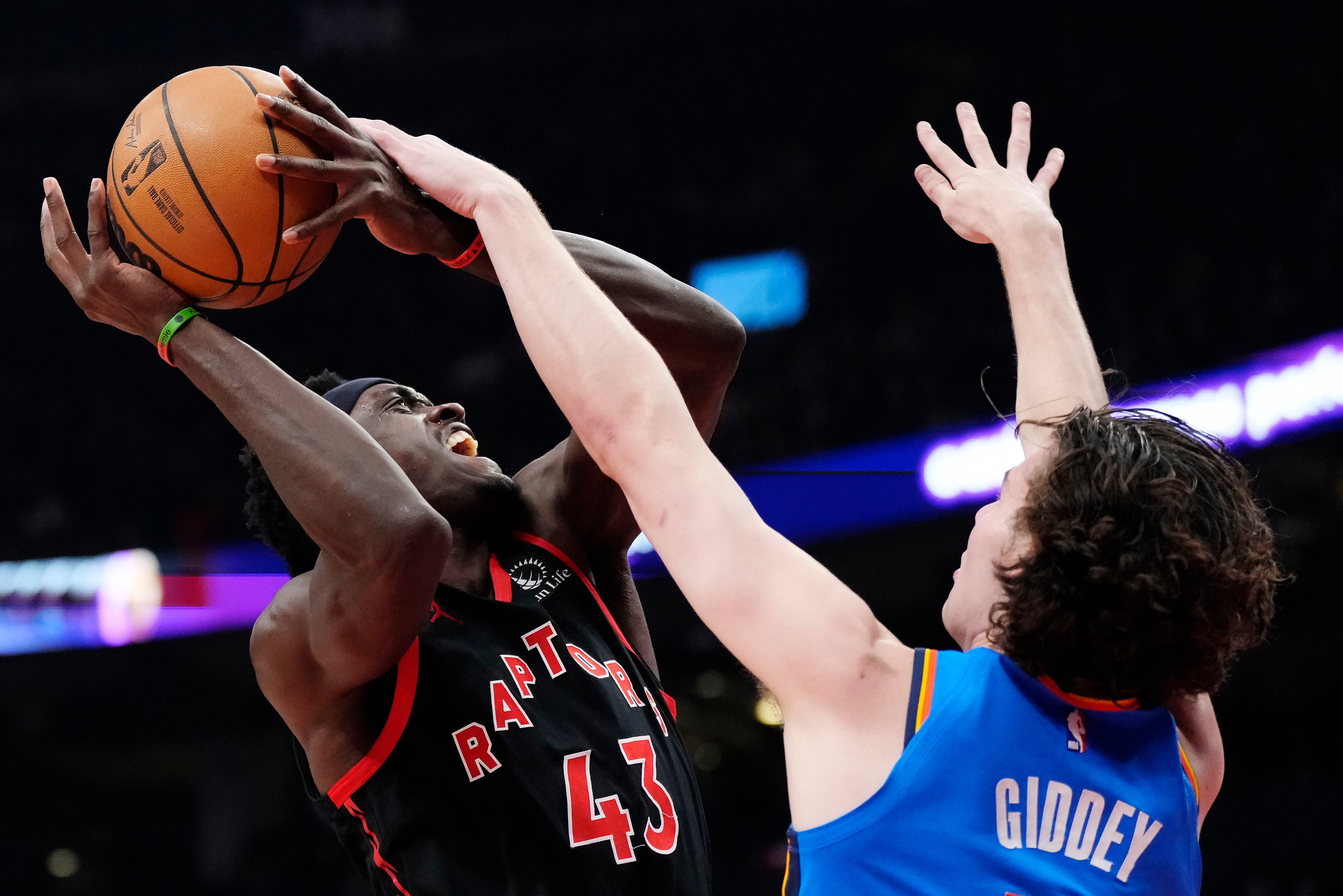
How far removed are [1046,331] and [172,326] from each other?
1.45 meters

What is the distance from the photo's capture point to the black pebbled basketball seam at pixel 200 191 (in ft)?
6.50

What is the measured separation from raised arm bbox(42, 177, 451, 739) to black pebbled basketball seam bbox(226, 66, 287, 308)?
0.15 m

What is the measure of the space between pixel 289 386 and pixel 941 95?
24.8 feet

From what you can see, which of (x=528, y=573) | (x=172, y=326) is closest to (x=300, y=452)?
(x=172, y=326)

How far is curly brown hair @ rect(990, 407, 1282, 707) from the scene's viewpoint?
129 cm

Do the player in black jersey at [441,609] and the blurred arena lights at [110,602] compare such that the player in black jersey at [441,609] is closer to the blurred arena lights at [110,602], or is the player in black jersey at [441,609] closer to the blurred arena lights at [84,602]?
the blurred arena lights at [110,602]

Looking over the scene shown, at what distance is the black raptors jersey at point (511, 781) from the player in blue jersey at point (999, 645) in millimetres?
954

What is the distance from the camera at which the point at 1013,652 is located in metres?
1.35

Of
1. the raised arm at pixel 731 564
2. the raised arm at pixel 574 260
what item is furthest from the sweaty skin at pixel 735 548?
the raised arm at pixel 574 260

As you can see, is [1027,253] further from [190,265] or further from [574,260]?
[190,265]

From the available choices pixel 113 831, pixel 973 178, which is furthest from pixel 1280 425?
pixel 113 831

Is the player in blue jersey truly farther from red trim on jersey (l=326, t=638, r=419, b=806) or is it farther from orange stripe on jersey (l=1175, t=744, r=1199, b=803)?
red trim on jersey (l=326, t=638, r=419, b=806)

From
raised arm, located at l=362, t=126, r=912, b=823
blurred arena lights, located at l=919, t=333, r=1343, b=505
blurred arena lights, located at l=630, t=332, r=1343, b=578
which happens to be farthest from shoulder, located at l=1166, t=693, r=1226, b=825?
blurred arena lights, located at l=919, t=333, r=1343, b=505

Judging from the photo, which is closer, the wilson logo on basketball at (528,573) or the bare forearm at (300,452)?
the bare forearm at (300,452)
